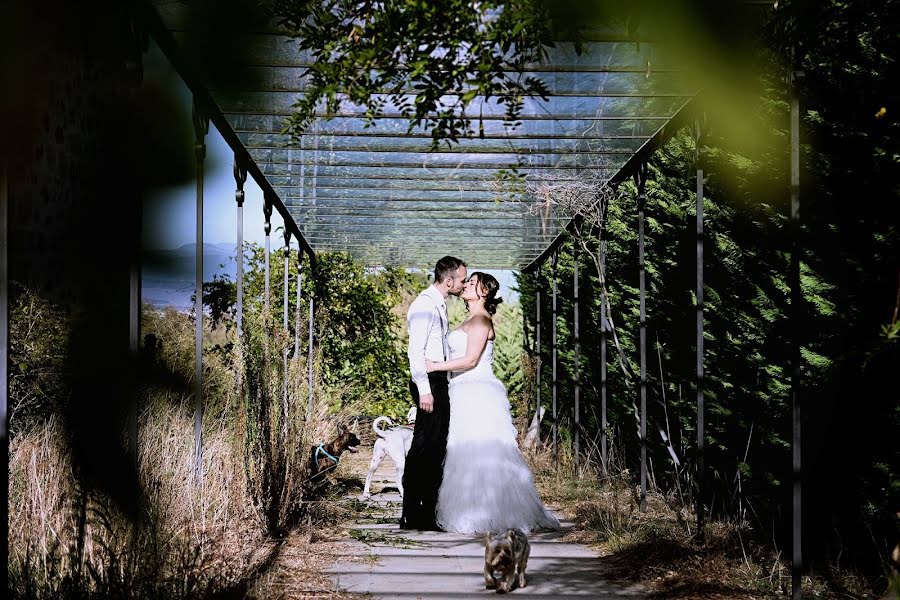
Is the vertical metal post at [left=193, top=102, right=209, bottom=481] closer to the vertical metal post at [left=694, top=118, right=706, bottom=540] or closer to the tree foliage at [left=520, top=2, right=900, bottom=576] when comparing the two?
the vertical metal post at [left=694, top=118, right=706, bottom=540]

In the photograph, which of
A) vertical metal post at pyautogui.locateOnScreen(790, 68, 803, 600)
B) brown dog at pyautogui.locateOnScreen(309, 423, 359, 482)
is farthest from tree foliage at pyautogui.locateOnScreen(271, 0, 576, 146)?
brown dog at pyautogui.locateOnScreen(309, 423, 359, 482)

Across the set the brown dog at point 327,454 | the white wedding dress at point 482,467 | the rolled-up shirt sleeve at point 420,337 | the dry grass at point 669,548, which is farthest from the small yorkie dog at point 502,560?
the brown dog at point 327,454

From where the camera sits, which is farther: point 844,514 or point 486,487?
point 486,487

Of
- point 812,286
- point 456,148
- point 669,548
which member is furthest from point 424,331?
point 812,286

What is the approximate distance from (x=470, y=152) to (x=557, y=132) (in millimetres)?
872

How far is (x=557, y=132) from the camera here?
603cm

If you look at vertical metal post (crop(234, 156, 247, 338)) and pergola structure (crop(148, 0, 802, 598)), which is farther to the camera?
vertical metal post (crop(234, 156, 247, 338))

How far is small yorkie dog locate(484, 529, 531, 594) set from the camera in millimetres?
4430

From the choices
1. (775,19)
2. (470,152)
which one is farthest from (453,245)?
(775,19)

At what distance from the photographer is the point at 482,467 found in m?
6.55

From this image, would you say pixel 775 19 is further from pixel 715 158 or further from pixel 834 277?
pixel 715 158

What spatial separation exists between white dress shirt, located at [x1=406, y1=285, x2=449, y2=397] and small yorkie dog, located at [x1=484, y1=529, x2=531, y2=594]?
1990 mm

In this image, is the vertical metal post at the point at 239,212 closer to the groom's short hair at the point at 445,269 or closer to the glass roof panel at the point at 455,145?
the glass roof panel at the point at 455,145

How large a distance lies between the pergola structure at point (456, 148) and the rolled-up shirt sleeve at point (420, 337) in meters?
1.07
